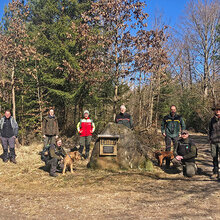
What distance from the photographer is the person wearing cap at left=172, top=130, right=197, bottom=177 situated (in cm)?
625

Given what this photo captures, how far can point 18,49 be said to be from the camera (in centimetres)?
1015

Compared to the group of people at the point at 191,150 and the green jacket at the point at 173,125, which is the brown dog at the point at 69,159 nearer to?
the group of people at the point at 191,150

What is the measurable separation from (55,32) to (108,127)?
30.7 ft

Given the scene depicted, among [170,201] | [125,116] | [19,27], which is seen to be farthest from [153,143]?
[19,27]

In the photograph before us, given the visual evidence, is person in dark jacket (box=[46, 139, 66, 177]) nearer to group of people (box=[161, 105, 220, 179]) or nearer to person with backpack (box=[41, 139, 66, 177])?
person with backpack (box=[41, 139, 66, 177])

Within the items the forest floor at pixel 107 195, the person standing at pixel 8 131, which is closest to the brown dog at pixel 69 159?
the forest floor at pixel 107 195

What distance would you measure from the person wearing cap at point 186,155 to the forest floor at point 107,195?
243mm

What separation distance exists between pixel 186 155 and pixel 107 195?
2772 mm

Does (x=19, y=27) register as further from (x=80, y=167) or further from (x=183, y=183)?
(x=183, y=183)

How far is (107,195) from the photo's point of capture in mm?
4773

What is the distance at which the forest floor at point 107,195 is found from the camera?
3874mm

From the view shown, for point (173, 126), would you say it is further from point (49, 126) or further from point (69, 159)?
point (49, 126)

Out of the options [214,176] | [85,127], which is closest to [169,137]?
[214,176]

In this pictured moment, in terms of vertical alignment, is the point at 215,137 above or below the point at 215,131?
below
